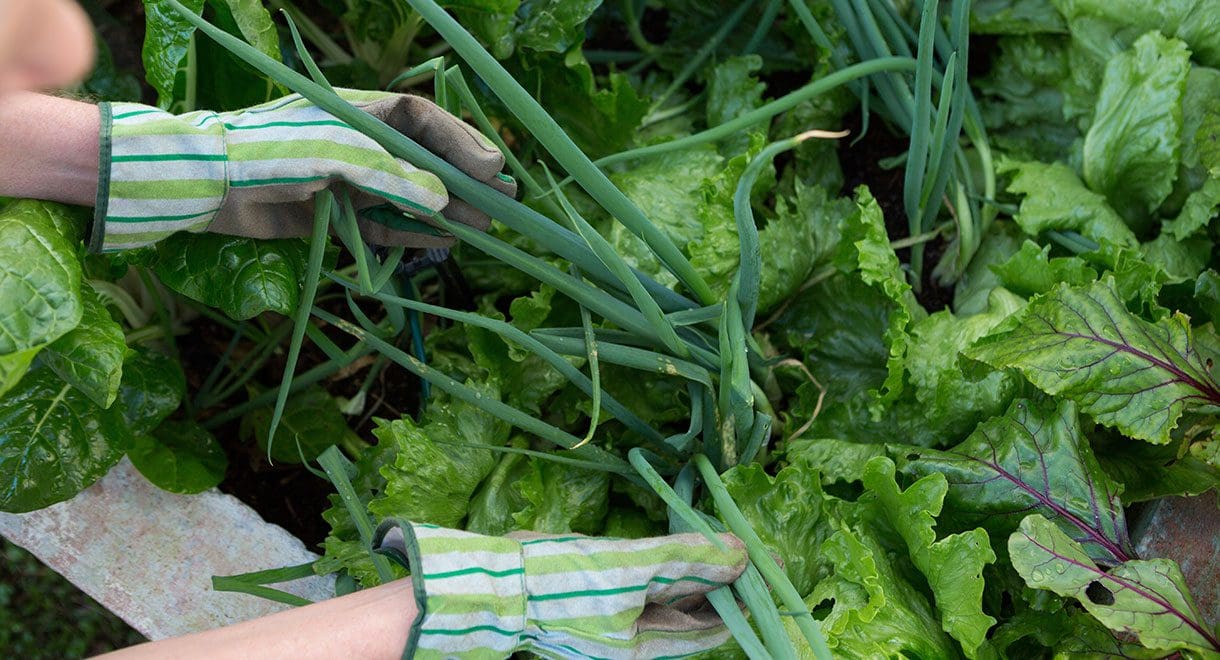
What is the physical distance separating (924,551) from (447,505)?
0.51m

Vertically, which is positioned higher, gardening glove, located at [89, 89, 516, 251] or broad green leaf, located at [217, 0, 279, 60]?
broad green leaf, located at [217, 0, 279, 60]

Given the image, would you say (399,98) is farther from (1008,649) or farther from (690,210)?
(1008,649)

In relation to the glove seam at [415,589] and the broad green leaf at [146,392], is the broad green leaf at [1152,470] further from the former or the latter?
the broad green leaf at [146,392]

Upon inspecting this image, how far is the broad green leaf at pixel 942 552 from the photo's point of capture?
0.97 metres

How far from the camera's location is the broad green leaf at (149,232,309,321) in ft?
3.17

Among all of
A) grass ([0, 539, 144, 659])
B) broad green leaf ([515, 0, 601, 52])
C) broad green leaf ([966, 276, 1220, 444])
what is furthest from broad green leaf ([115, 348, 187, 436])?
broad green leaf ([966, 276, 1220, 444])

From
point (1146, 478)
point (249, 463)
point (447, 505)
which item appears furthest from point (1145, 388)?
point (249, 463)

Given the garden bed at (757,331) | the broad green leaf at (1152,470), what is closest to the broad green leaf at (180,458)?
the garden bed at (757,331)

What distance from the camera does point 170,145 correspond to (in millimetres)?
883

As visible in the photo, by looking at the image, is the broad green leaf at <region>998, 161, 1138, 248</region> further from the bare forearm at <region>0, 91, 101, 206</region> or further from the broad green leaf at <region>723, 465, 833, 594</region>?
the bare forearm at <region>0, 91, 101, 206</region>

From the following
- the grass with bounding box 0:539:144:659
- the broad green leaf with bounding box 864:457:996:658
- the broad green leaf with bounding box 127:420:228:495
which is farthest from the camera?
the grass with bounding box 0:539:144:659

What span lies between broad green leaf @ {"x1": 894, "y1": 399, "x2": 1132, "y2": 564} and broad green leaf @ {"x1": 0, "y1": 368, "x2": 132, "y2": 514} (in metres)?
0.90

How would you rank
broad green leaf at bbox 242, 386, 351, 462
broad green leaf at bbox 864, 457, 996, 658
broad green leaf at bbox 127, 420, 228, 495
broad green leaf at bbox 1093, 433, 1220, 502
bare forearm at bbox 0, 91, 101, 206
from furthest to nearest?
broad green leaf at bbox 242, 386, 351, 462 < broad green leaf at bbox 127, 420, 228, 495 < broad green leaf at bbox 1093, 433, 1220, 502 < broad green leaf at bbox 864, 457, 996, 658 < bare forearm at bbox 0, 91, 101, 206

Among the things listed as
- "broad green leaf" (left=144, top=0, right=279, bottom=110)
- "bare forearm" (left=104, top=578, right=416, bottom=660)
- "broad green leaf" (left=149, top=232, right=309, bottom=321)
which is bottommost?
"bare forearm" (left=104, top=578, right=416, bottom=660)
